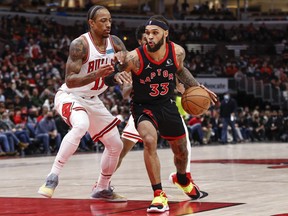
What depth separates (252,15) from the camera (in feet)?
135

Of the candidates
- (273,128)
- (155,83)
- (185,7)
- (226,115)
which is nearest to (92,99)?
(155,83)

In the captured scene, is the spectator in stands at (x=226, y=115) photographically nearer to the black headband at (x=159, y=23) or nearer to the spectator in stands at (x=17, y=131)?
the spectator in stands at (x=17, y=131)

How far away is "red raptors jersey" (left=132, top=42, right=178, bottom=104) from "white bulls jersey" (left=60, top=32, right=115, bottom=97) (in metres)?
0.49

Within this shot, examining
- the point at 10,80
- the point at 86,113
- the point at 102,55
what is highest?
the point at 102,55

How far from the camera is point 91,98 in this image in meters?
8.02

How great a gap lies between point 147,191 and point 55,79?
1379cm

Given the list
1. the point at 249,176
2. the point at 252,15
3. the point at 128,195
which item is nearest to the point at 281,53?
the point at 252,15

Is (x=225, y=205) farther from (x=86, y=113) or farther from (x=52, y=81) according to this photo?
(x=52, y=81)

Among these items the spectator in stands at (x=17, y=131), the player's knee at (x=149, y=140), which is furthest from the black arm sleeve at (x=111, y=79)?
the spectator in stands at (x=17, y=131)

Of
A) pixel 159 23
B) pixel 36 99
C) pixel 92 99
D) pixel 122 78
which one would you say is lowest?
pixel 36 99

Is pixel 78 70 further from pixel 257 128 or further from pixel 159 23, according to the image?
pixel 257 128

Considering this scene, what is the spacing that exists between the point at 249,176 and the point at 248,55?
1050 inches

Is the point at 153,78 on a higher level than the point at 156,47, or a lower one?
lower

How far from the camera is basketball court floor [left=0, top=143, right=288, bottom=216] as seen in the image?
693cm
